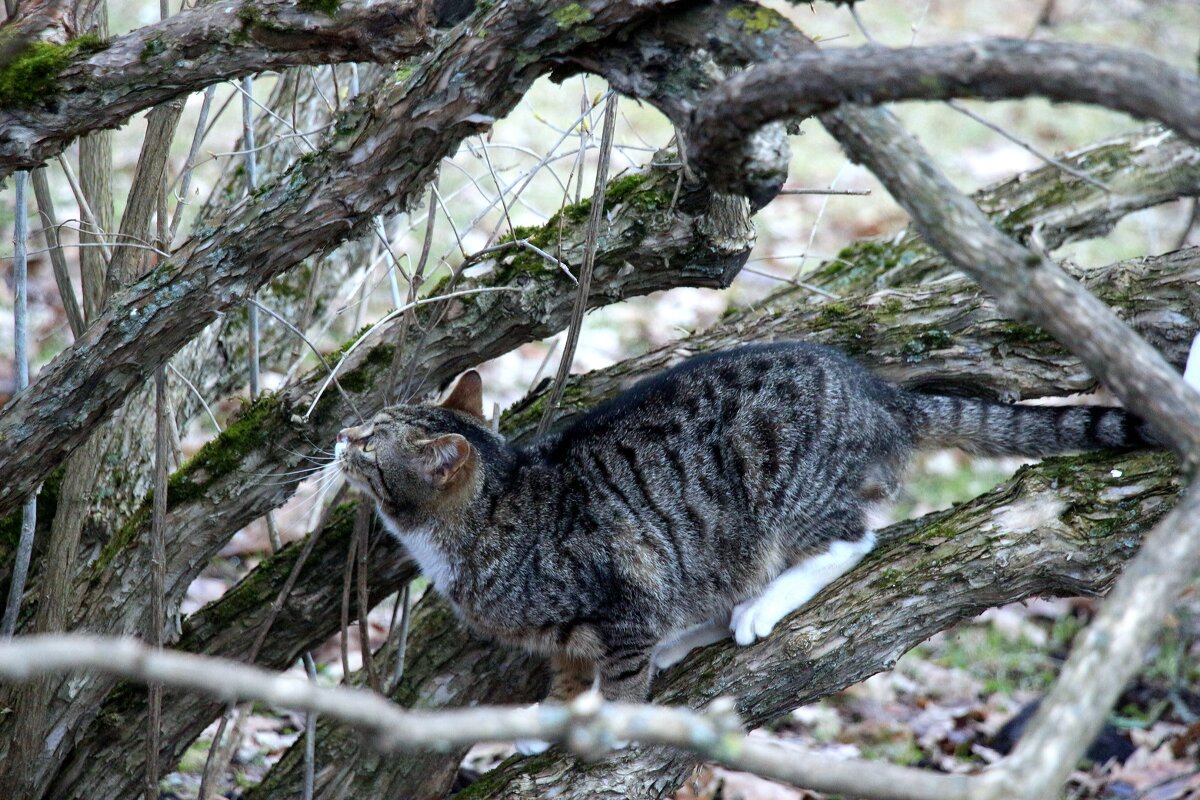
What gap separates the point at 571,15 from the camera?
246 cm

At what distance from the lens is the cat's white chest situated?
3.76 meters

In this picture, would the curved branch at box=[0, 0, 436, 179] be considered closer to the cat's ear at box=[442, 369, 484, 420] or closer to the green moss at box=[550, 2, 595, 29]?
the green moss at box=[550, 2, 595, 29]

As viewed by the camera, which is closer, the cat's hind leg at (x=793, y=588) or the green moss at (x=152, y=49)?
the green moss at (x=152, y=49)

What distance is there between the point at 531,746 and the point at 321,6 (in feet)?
7.43

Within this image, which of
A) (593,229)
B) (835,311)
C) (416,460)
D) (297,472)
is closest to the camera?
(593,229)

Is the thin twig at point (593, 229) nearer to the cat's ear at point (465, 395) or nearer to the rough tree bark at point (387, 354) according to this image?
the rough tree bark at point (387, 354)

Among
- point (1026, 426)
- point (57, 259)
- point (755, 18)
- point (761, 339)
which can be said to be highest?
point (755, 18)

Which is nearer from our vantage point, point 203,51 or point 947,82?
point 947,82

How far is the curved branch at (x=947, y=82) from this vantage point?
1771 mm

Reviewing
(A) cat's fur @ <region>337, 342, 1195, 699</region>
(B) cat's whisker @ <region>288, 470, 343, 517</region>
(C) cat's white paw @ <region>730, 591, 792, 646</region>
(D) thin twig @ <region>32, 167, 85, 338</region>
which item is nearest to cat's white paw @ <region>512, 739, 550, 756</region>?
(A) cat's fur @ <region>337, 342, 1195, 699</region>

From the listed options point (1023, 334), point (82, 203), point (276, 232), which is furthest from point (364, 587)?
point (1023, 334)

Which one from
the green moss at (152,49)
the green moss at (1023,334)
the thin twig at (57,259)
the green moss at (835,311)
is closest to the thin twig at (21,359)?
the thin twig at (57,259)

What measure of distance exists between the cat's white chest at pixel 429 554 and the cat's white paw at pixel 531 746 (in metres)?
0.58

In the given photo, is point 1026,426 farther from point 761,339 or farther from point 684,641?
point 684,641
